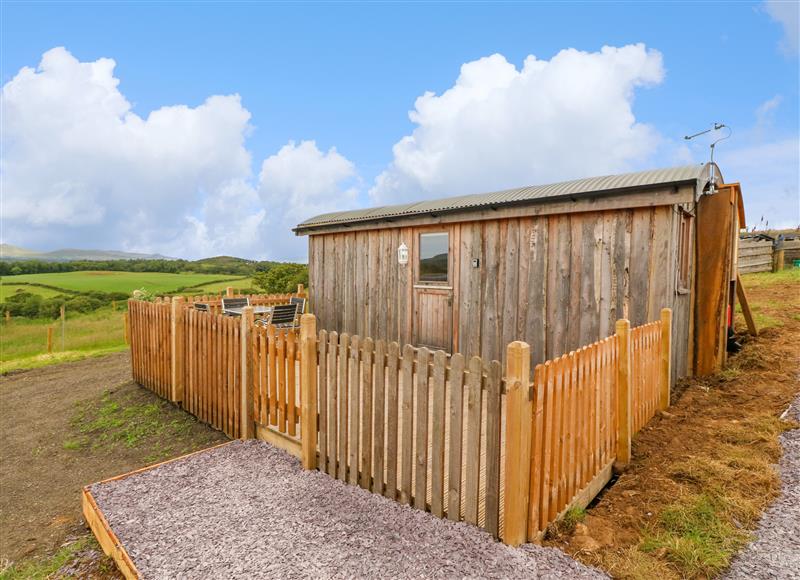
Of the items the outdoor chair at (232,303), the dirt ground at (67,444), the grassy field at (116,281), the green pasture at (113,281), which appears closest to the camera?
the dirt ground at (67,444)

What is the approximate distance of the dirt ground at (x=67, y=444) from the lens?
3.94 meters

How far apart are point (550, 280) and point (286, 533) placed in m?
Answer: 4.96

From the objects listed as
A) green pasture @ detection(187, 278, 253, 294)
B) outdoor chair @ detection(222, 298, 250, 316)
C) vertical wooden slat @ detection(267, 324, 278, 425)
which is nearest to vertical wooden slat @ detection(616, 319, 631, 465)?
vertical wooden slat @ detection(267, 324, 278, 425)

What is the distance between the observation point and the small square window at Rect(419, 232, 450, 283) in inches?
305

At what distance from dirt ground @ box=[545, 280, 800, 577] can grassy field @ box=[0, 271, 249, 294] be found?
35.1 meters

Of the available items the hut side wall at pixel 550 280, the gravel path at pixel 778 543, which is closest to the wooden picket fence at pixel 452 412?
the hut side wall at pixel 550 280

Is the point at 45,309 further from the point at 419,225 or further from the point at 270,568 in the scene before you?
the point at 270,568

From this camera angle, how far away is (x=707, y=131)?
7.48m

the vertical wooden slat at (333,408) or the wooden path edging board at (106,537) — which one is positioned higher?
the vertical wooden slat at (333,408)

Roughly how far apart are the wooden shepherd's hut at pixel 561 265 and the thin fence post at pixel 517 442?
3858mm

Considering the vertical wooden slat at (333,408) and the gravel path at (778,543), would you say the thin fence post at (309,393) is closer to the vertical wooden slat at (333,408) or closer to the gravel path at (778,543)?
the vertical wooden slat at (333,408)

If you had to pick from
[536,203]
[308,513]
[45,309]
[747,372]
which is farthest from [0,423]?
[45,309]

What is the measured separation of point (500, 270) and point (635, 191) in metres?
2.23

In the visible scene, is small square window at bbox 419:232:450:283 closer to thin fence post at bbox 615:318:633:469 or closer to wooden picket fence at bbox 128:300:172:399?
thin fence post at bbox 615:318:633:469
